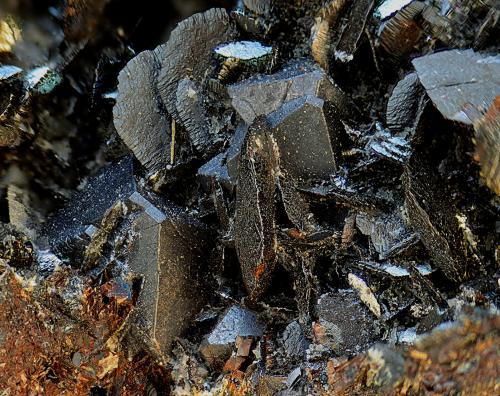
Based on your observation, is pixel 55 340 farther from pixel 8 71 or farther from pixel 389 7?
pixel 389 7

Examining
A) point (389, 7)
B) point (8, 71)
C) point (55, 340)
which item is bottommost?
point (55, 340)

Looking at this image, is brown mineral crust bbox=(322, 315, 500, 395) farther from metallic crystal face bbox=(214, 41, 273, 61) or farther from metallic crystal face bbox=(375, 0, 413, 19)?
metallic crystal face bbox=(214, 41, 273, 61)

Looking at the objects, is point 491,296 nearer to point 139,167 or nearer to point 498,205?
point 498,205

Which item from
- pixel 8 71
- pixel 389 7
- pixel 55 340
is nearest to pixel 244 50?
pixel 389 7

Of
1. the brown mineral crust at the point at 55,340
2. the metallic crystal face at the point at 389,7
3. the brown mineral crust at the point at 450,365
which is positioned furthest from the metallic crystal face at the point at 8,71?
the brown mineral crust at the point at 450,365

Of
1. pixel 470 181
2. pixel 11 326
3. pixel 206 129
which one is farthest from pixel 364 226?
pixel 11 326

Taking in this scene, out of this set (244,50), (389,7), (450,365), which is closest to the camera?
(450,365)

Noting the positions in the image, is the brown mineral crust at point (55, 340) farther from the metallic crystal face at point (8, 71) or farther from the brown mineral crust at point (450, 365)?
the brown mineral crust at point (450, 365)
